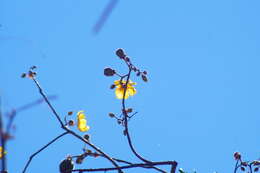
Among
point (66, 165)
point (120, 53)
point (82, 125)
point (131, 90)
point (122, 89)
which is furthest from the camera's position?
point (82, 125)

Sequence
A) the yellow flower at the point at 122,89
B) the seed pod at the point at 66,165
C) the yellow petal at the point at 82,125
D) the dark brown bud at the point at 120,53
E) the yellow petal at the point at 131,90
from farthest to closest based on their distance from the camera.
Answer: the yellow petal at the point at 82,125, the yellow petal at the point at 131,90, the yellow flower at the point at 122,89, the dark brown bud at the point at 120,53, the seed pod at the point at 66,165

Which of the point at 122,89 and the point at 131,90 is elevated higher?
the point at 131,90

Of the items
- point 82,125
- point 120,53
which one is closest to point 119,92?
point 120,53

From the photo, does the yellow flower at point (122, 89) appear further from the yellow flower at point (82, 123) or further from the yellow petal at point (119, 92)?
the yellow flower at point (82, 123)

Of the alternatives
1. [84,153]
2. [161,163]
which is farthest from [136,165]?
[84,153]

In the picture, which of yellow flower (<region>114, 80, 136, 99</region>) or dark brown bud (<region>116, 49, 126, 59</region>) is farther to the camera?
yellow flower (<region>114, 80, 136, 99</region>)

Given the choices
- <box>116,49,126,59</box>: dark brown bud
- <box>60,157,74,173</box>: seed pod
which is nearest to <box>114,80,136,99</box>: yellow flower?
<box>116,49,126,59</box>: dark brown bud

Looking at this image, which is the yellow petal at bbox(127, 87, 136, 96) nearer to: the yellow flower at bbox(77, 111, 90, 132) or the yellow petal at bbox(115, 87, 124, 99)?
the yellow petal at bbox(115, 87, 124, 99)

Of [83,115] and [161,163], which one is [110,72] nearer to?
[83,115]

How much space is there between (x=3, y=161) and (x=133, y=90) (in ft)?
7.82

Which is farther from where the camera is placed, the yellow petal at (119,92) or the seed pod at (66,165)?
the yellow petal at (119,92)

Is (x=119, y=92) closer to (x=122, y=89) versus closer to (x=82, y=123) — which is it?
(x=122, y=89)

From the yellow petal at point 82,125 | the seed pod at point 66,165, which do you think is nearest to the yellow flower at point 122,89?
the yellow petal at point 82,125

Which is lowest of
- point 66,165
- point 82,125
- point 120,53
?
point 66,165
